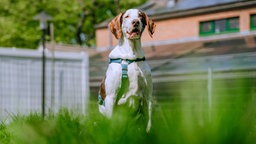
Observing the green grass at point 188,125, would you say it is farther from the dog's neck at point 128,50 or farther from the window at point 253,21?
the window at point 253,21

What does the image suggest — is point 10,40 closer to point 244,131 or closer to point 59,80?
point 59,80

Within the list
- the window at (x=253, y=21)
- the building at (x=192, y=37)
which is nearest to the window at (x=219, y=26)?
the building at (x=192, y=37)

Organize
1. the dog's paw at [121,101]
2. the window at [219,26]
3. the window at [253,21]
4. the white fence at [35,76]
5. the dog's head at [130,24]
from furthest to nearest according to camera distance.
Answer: the window at [219,26]
the window at [253,21]
the white fence at [35,76]
the dog's head at [130,24]
the dog's paw at [121,101]

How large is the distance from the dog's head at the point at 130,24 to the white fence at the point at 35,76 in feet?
28.8

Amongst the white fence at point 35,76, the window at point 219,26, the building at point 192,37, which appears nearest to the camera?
the white fence at point 35,76

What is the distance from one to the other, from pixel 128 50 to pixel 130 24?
0.61 feet

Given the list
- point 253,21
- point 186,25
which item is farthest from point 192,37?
point 253,21

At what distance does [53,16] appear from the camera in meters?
35.0

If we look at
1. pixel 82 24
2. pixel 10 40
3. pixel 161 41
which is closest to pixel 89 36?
pixel 82 24

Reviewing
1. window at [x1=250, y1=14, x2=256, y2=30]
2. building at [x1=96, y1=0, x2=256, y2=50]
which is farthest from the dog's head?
window at [x1=250, y1=14, x2=256, y2=30]

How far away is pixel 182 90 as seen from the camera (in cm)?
167

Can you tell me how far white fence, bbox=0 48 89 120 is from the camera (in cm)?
1380

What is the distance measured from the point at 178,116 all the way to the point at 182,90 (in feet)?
0.43

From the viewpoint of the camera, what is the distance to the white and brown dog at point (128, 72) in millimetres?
4129
